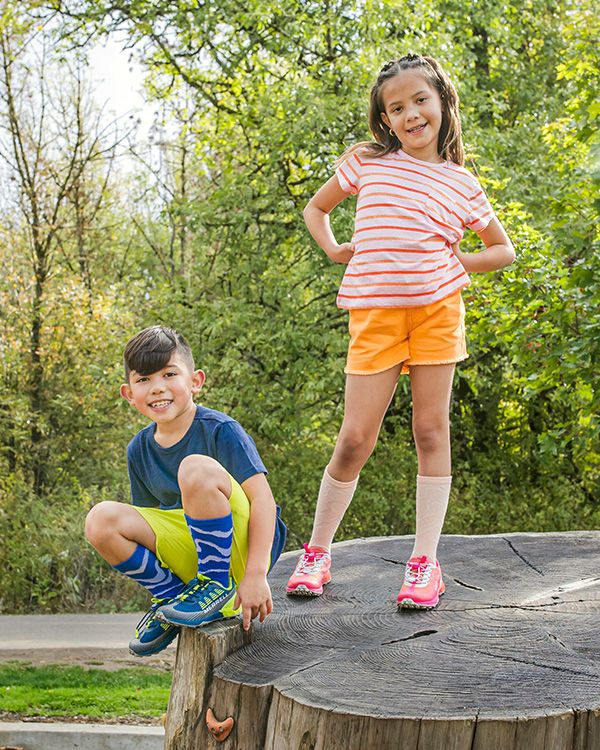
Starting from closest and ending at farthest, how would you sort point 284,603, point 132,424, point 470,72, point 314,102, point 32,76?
1. point 284,603
2. point 314,102
3. point 132,424
4. point 470,72
5. point 32,76

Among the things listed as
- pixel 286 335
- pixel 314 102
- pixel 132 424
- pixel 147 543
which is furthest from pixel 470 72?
pixel 147 543

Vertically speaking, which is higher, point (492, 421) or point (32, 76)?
point (32, 76)

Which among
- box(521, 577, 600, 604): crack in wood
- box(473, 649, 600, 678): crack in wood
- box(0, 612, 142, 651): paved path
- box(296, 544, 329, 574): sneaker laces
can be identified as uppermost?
box(296, 544, 329, 574): sneaker laces

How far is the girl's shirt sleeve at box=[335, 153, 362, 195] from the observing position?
113 inches

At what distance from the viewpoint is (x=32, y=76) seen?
9.02 m

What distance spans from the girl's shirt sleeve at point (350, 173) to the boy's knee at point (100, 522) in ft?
3.77

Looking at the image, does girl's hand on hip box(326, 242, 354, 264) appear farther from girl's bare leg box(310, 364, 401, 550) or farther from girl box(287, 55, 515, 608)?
girl's bare leg box(310, 364, 401, 550)

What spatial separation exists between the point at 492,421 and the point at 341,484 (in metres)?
5.23

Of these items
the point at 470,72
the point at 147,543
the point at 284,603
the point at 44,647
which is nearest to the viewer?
the point at 147,543

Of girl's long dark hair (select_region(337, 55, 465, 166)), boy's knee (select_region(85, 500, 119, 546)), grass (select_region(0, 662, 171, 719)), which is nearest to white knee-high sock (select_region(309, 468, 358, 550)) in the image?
boy's knee (select_region(85, 500, 119, 546))

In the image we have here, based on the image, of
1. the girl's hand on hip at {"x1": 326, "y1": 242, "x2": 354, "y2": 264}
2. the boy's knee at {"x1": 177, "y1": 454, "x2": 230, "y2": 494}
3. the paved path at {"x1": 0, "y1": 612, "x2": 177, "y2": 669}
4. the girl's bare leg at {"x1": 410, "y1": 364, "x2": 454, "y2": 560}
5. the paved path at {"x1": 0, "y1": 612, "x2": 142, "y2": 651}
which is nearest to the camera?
the boy's knee at {"x1": 177, "y1": 454, "x2": 230, "y2": 494}

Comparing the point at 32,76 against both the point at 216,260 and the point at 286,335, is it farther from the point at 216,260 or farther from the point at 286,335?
the point at 286,335

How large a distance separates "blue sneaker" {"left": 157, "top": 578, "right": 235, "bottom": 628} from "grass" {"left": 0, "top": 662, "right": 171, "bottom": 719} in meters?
2.30

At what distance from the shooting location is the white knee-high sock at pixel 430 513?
9.22ft
